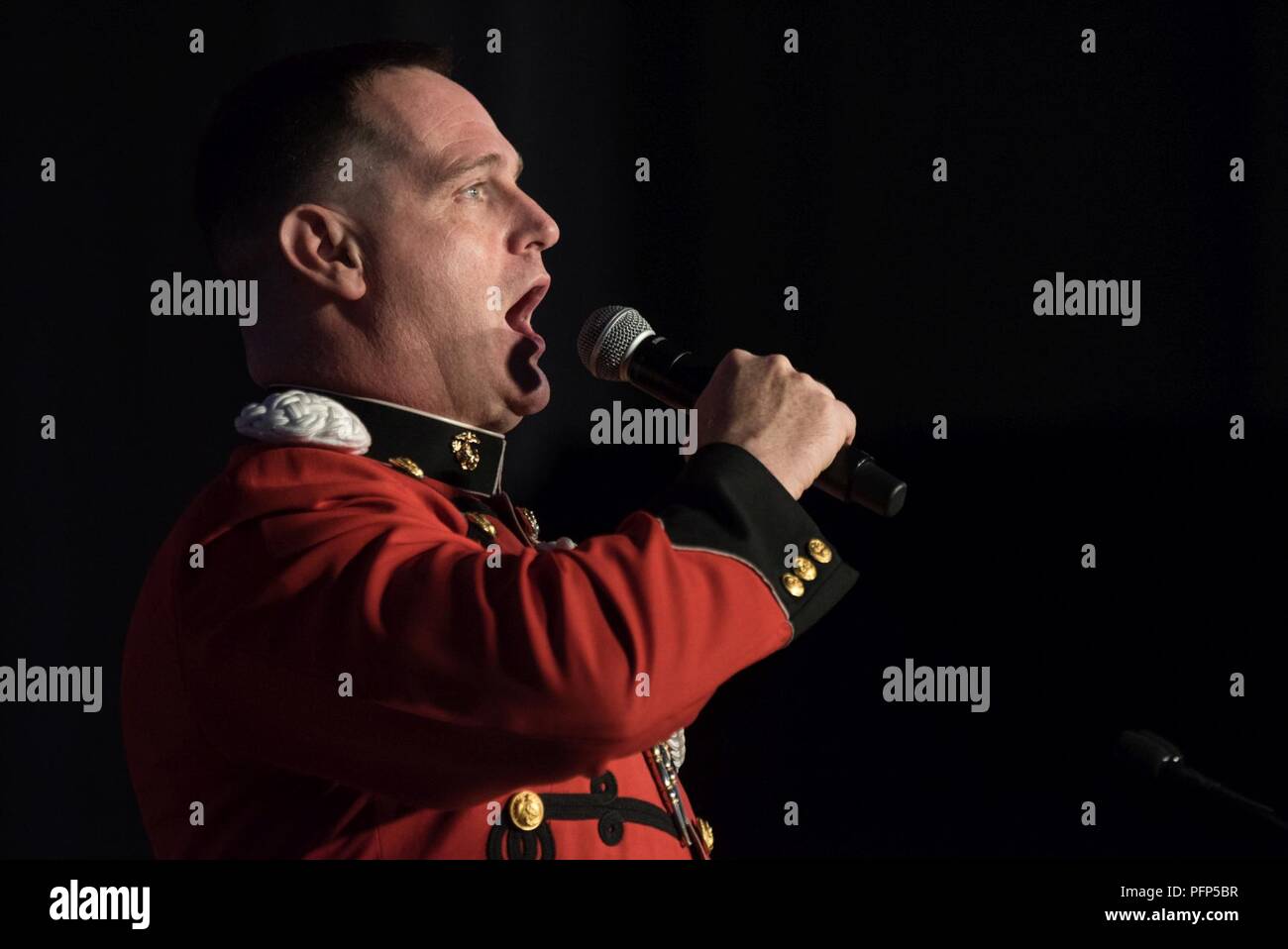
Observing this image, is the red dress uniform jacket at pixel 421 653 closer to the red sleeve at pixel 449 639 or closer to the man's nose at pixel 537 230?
the red sleeve at pixel 449 639

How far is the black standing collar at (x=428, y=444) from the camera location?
141 centimetres

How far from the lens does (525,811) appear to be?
1273 millimetres

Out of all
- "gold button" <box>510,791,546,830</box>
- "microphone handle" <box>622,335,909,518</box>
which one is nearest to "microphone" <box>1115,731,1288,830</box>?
"microphone handle" <box>622,335,909,518</box>

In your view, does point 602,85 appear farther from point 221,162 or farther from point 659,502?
point 659,502

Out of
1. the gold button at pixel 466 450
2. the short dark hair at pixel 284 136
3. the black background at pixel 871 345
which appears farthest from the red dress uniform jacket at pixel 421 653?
the black background at pixel 871 345

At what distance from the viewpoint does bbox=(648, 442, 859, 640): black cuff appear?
1215 mm

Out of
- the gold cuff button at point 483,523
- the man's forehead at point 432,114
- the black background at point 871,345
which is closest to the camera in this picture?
the gold cuff button at point 483,523

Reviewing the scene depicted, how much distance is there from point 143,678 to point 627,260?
3.78 feet

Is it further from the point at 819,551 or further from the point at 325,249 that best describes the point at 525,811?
the point at 325,249

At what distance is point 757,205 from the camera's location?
2.36 metres

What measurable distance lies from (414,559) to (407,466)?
25cm

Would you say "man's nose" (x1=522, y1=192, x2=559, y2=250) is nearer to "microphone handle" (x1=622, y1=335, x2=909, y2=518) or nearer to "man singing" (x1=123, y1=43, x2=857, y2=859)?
"man singing" (x1=123, y1=43, x2=857, y2=859)

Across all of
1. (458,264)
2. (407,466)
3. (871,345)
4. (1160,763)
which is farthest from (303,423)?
(871,345)

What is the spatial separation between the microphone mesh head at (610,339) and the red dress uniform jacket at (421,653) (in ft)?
0.76
